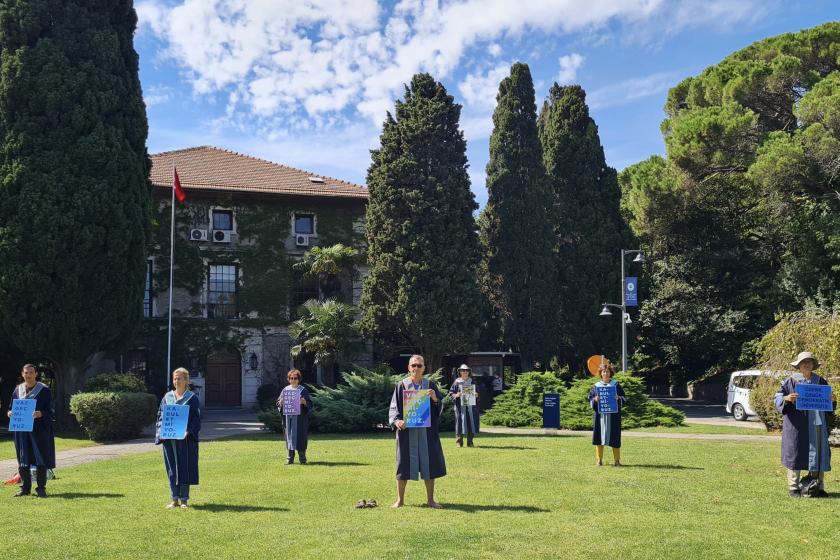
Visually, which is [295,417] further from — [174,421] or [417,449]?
[417,449]

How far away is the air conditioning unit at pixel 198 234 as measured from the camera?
34625 mm

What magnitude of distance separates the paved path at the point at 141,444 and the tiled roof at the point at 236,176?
32.7 ft

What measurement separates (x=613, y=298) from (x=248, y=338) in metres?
17.0

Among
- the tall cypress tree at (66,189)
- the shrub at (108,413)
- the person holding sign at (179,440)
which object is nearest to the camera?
the person holding sign at (179,440)

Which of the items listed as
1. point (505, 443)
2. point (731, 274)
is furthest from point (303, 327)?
point (731, 274)

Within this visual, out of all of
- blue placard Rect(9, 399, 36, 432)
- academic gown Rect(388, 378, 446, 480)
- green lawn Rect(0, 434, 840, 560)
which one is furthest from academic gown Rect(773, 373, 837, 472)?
blue placard Rect(9, 399, 36, 432)

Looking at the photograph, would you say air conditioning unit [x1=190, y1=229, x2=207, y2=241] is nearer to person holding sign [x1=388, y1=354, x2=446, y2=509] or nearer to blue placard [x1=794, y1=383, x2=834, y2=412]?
person holding sign [x1=388, y1=354, x2=446, y2=509]

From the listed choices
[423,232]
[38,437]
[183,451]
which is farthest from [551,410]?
[38,437]

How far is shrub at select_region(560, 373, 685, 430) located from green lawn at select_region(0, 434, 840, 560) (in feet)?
30.4

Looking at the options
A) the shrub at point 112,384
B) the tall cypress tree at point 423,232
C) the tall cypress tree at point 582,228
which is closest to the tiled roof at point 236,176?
the tall cypress tree at point 423,232

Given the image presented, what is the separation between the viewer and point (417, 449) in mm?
9820

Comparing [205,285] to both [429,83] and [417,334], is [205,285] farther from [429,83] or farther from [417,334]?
[429,83]

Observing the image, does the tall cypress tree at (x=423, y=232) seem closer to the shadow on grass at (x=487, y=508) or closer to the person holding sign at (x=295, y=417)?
the person holding sign at (x=295, y=417)

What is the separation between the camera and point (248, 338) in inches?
1382
